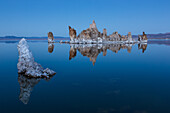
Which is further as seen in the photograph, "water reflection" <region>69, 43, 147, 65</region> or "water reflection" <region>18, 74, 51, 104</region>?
"water reflection" <region>69, 43, 147, 65</region>

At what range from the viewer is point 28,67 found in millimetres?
12961

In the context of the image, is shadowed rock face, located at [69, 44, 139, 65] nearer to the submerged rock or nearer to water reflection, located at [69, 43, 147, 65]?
water reflection, located at [69, 43, 147, 65]

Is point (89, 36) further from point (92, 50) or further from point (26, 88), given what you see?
point (26, 88)

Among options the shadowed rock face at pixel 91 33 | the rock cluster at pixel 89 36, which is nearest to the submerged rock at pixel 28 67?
the rock cluster at pixel 89 36

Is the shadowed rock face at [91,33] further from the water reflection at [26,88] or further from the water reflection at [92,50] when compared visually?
the water reflection at [26,88]

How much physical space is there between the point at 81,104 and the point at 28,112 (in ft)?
7.64

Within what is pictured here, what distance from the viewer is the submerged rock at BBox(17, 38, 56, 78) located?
1232 centimetres

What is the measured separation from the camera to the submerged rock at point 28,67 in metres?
12.3

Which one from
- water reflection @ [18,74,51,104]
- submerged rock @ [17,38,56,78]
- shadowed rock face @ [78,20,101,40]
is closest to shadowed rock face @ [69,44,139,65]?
submerged rock @ [17,38,56,78]

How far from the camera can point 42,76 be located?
12258 millimetres

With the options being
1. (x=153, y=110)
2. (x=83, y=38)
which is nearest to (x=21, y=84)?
(x=153, y=110)

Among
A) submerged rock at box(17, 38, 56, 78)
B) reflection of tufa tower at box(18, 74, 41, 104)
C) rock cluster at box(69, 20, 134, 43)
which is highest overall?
rock cluster at box(69, 20, 134, 43)

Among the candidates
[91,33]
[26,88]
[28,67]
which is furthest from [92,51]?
[91,33]

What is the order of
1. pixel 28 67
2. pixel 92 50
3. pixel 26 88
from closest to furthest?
pixel 26 88 < pixel 28 67 < pixel 92 50
